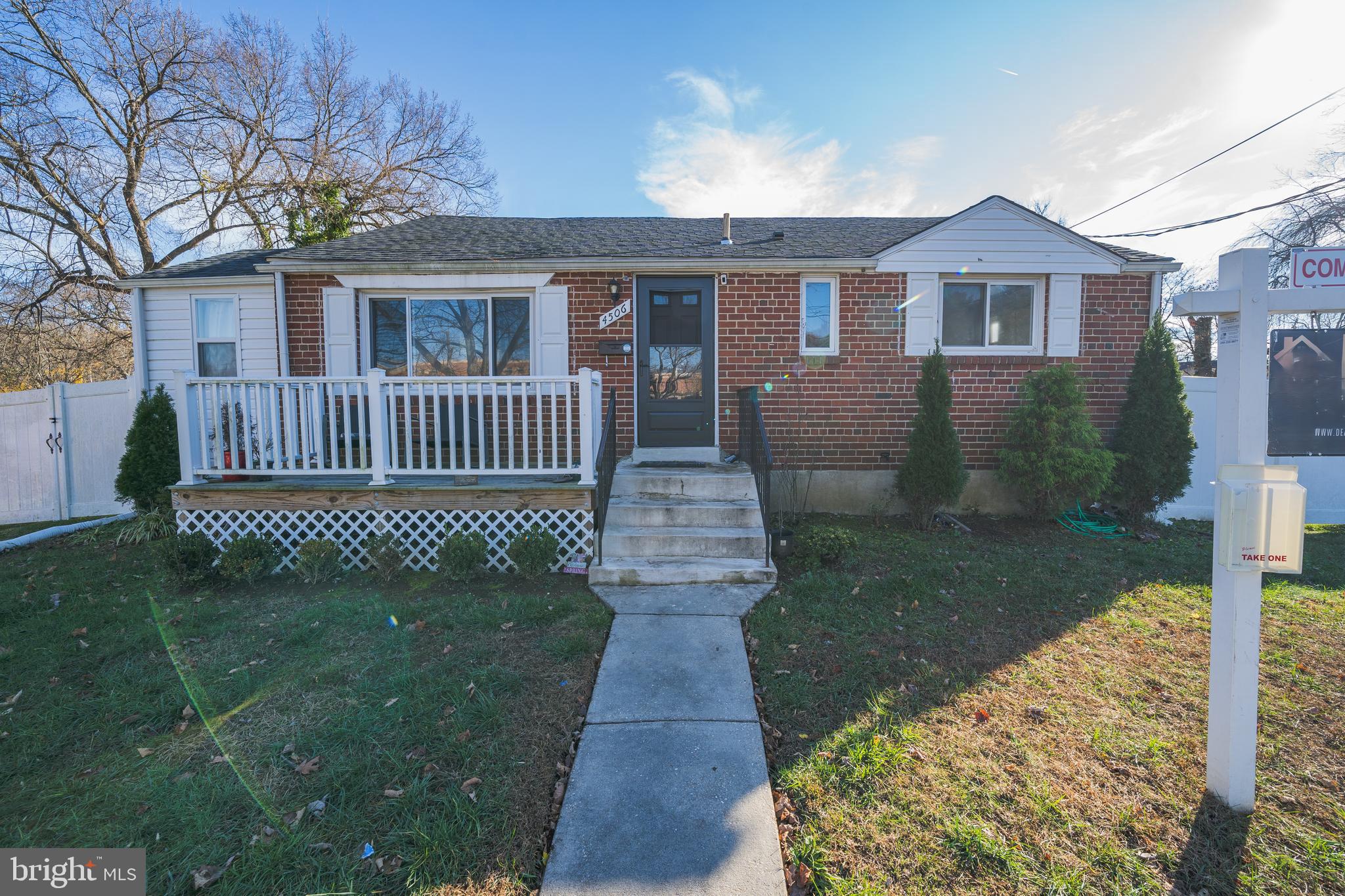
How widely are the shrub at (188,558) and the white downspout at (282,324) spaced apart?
2.83 meters

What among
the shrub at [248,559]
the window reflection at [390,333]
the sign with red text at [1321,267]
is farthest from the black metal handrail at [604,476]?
the sign with red text at [1321,267]

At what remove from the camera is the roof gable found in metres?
7.05

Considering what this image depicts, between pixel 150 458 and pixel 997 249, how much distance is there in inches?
433

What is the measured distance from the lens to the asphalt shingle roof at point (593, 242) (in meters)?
7.14

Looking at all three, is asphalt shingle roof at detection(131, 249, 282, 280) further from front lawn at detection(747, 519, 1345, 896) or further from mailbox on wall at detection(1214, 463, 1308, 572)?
mailbox on wall at detection(1214, 463, 1308, 572)

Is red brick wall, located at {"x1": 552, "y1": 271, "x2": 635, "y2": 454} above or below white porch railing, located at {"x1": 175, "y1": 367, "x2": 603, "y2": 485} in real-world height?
above

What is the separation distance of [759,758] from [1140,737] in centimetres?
194

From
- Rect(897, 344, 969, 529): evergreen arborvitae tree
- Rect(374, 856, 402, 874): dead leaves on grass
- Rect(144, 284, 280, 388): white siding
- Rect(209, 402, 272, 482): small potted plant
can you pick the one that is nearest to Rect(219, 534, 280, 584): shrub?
Rect(209, 402, 272, 482): small potted plant

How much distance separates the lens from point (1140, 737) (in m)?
2.81

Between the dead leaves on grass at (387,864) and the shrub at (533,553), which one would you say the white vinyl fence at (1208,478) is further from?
the dead leaves on grass at (387,864)

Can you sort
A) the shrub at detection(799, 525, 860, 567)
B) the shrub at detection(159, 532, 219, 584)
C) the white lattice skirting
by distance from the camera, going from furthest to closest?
the white lattice skirting, the shrub at detection(799, 525, 860, 567), the shrub at detection(159, 532, 219, 584)

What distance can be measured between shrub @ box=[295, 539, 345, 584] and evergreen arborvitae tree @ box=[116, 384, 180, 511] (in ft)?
11.2

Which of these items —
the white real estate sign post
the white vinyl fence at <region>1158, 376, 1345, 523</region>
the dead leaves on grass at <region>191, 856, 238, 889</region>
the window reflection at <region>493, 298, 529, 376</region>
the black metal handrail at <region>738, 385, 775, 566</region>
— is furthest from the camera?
the white vinyl fence at <region>1158, 376, 1345, 523</region>

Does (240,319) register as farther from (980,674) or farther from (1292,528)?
(1292,528)
